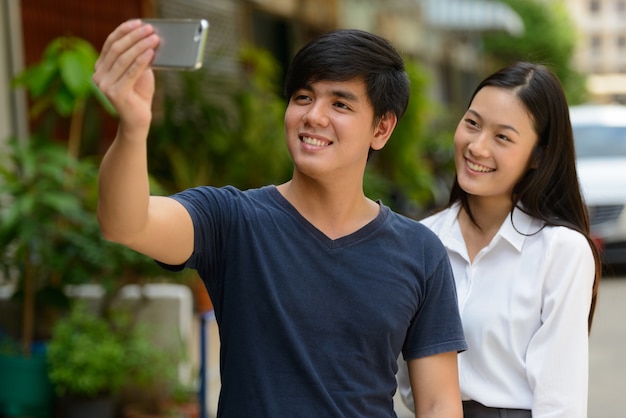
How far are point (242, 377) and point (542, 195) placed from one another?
963mm

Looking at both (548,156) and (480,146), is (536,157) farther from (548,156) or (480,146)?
(480,146)

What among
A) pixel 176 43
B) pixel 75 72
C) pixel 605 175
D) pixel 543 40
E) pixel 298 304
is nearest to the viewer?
pixel 176 43

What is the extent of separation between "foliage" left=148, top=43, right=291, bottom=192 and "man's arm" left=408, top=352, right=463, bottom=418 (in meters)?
7.13

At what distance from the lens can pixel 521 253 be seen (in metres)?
2.51

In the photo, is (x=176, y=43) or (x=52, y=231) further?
(x=52, y=231)

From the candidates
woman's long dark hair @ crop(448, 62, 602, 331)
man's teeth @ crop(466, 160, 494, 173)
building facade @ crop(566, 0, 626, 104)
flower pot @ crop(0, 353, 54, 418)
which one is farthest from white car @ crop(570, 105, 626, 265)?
building facade @ crop(566, 0, 626, 104)

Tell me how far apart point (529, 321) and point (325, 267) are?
0.61 m

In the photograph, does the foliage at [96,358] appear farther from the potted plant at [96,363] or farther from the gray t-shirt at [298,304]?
the gray t-shirt at [298,304]

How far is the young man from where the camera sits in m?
2.03

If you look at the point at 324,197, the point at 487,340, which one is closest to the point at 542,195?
the point at 487,340

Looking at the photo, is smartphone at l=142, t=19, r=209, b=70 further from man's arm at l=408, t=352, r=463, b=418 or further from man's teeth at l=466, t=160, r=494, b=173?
man's teeth at l=466, t=160, r=494, b=173

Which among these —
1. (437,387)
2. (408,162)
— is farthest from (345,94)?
(408,162)

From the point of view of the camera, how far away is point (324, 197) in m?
2.19

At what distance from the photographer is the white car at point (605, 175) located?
36.7 feet
